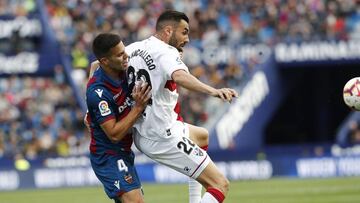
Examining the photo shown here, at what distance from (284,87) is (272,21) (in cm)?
204

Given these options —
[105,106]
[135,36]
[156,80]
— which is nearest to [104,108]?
[105,106]

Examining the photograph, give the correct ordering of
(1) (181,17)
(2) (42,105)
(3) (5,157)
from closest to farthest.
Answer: (1) (181,17) < (3) (5,157) < (2) (42,105)

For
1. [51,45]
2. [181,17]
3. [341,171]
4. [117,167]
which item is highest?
[181,17]

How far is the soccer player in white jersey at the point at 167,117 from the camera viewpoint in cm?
928

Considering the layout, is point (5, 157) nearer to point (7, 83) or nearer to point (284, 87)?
point (7, 83)

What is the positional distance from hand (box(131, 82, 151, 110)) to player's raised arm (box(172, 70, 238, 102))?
407 mm

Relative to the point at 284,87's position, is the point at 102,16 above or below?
above

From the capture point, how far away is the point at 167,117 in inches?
371

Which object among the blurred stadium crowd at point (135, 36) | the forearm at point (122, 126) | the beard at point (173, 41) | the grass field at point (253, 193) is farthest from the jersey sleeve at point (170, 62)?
the blurred stadium crowd at point (135, 36)

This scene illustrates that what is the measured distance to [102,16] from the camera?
1139 inches

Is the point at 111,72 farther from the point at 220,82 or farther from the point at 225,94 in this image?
the point at 220,82

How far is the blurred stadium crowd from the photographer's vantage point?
26391 millimetres

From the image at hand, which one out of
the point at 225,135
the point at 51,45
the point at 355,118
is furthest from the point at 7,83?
the point at 355,118

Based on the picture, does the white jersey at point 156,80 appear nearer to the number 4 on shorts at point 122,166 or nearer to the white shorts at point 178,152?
the white shorts at point 178,152
